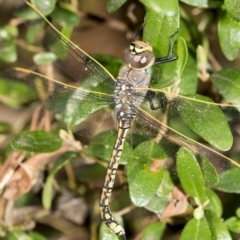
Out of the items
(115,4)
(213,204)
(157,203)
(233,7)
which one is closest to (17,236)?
(157,203)

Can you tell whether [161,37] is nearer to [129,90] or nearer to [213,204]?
[129,90]

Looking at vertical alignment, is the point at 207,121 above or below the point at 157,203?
above

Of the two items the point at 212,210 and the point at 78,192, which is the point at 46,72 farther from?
the point at 212,210

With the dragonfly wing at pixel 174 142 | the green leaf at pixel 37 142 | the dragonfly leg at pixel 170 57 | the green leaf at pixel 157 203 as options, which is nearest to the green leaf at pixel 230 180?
the dragonfly wing at pixel 174 142

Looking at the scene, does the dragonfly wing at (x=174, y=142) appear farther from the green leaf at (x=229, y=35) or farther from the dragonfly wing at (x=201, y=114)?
the green leaf at (x=229, y=35)

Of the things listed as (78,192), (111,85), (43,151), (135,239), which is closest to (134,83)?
(111,85)
